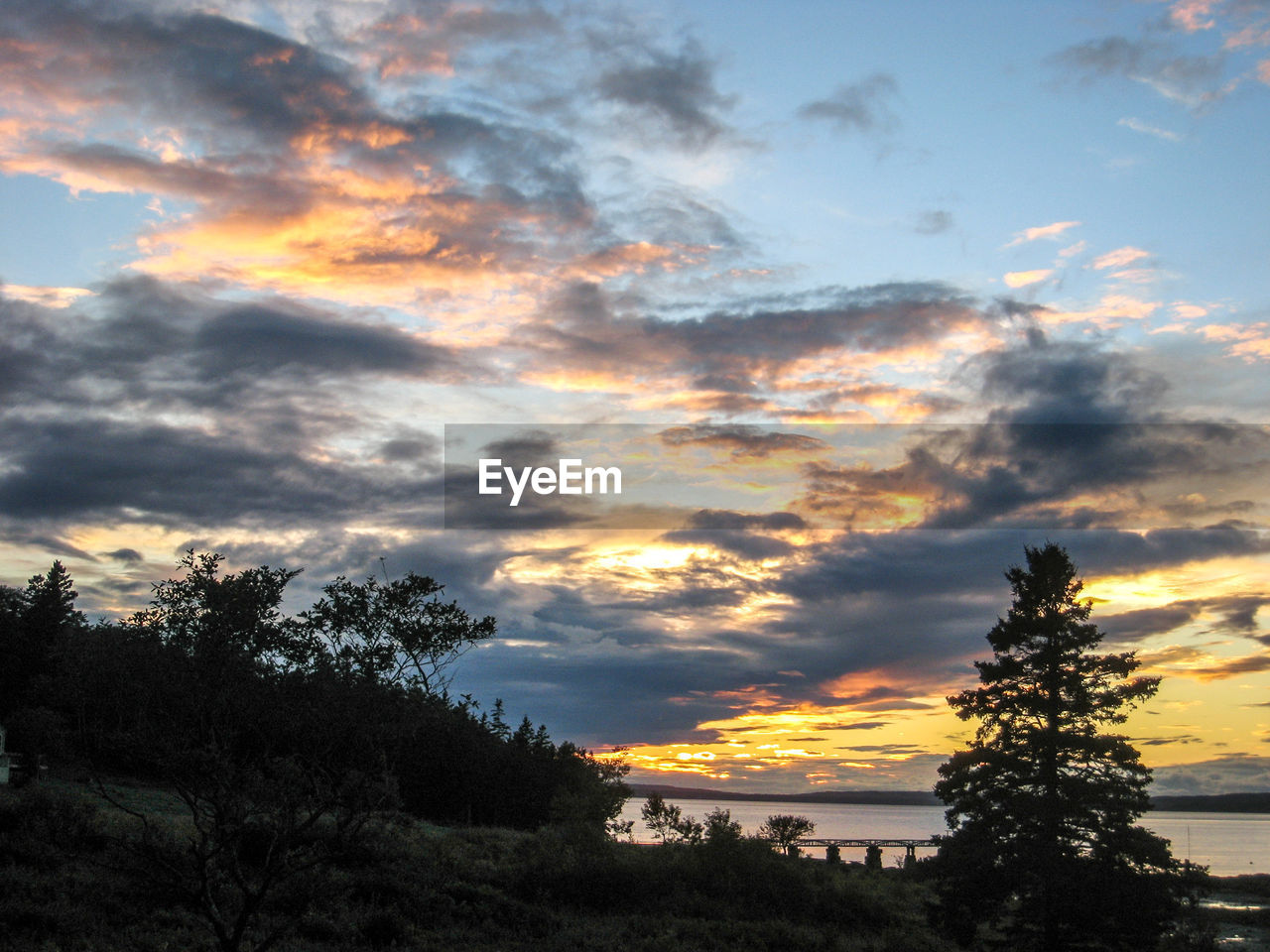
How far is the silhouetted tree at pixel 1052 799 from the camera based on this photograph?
97.5 ft

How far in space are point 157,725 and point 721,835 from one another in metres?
29.1

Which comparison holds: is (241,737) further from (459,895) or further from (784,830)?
(784,830)

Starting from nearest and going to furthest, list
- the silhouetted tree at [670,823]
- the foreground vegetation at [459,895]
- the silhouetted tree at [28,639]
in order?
the foreground vegetation at [459,895] → the silhouetted tree at [670,823] → the silhouetted tree at [28,639]

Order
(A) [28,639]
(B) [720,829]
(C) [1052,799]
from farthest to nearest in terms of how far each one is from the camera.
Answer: (A) [28,639] < (B) [720,829] < (C) [1052,799]

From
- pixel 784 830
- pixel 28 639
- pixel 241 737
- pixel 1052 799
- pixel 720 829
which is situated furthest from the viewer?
pixel 28 639

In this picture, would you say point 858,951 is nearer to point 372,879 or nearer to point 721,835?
point 721,835

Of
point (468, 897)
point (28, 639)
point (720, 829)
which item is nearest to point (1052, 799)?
point (720, 829)

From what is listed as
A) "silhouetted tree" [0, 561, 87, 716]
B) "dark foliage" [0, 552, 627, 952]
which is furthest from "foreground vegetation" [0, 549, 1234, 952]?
"silhouetted tree" [0, 561, 87, 716]

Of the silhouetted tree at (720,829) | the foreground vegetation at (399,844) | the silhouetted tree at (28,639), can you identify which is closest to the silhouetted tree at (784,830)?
the foreground vegetation at (399,844)

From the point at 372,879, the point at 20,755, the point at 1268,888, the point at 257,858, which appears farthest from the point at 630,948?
the point at 1268,888

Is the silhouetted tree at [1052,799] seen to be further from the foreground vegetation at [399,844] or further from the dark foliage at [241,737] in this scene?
the dark foliage at [241,737]

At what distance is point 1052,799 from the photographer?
31328 mm

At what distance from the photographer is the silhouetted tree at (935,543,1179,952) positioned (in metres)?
29.7

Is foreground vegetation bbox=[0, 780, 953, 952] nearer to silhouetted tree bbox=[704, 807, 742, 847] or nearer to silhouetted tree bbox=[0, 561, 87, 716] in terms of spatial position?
silhouetted tree bbox=[704, 807, 742, 847]
